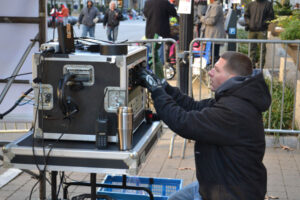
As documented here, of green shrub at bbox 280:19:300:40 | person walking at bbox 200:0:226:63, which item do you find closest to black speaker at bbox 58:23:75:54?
green shrub at bbox 280:19:300:40

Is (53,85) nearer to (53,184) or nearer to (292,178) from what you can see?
(53,184)

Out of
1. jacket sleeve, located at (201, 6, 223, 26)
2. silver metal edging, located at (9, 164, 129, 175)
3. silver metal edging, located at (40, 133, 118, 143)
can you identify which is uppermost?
jacket sleeve, located at (201, 6, 223, 26)

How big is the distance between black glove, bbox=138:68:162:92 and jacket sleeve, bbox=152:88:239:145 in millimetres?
215

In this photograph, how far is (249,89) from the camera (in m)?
2.88

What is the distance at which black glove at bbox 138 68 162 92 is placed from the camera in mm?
3116

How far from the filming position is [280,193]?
16.4ft

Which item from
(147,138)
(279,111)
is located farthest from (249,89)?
(279,111)

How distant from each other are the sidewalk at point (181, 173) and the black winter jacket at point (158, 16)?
552cm

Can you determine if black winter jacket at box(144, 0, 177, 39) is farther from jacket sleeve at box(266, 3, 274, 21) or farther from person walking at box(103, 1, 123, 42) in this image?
person walking at box(103, 1, 123, 42)

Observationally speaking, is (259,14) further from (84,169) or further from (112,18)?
(84,169)

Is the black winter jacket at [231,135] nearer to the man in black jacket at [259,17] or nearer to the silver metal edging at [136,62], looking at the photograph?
the silver metal edging at [136,62]

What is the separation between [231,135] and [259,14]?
31.0 feet

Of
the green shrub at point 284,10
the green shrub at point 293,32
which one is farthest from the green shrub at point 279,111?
the green shrub at point 284,10

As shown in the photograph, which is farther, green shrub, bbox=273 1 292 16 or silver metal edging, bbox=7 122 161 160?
green shrub, bbox=273 1 292 16
